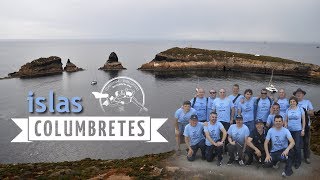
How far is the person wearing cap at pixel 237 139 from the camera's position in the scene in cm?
1401

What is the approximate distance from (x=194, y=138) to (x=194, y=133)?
0.26 m

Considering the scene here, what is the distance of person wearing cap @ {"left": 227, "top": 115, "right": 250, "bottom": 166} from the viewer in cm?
1401

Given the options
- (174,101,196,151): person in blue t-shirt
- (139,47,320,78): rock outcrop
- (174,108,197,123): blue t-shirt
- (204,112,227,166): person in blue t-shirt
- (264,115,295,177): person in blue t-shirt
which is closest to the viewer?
(264,115,295,177): person in blue t-shirt

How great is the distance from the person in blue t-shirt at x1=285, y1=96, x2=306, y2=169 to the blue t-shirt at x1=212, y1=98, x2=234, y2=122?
246 cm

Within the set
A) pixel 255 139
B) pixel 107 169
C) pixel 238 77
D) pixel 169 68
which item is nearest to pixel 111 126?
pixel 107 169

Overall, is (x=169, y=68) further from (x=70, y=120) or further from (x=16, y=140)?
(x=16, y=140)

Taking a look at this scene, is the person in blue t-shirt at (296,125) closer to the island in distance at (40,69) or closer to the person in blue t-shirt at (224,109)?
the person in blue t-shirt at (224,109)

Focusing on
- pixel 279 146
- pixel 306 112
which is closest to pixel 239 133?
pixel 279 146

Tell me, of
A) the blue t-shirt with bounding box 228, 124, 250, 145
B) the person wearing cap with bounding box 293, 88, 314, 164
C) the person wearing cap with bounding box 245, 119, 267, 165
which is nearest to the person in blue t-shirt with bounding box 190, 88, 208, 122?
the blue t-shirt with bounding box 228, 124, 250, 145

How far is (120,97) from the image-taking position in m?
70.4

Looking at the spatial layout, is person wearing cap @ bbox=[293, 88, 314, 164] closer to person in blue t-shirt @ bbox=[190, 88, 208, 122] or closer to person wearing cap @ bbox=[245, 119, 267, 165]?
person wearing cap @ bbox=[245, 119, 267, 165]

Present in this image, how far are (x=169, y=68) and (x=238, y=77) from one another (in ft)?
88.9

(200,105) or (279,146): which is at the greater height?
(200,105)

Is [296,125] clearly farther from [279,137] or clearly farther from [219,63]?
[219,63]
